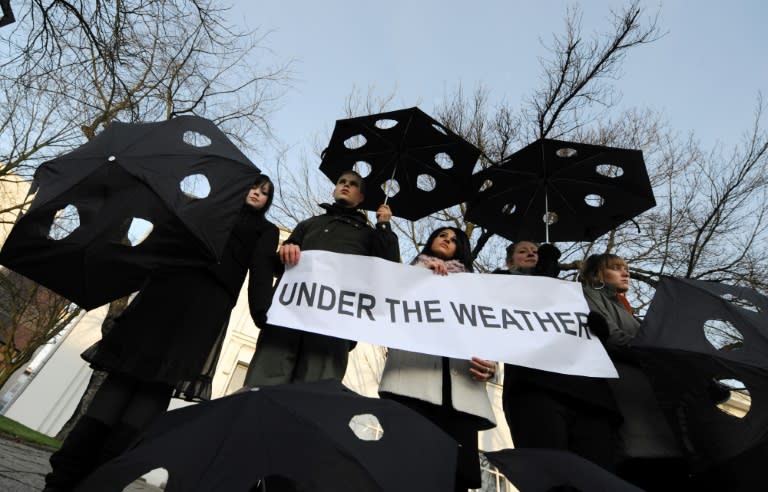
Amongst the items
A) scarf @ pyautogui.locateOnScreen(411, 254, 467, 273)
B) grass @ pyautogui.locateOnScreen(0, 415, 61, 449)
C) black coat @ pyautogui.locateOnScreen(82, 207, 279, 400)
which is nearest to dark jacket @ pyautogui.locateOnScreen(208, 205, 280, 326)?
black coat @ pyautogui.locateOnScreen(82, 207, 279, 400)

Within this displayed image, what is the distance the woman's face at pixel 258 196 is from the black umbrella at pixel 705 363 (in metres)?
2.21

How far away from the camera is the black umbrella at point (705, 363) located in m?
1.76

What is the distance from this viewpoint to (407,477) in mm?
1099

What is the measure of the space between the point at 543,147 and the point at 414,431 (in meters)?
3.20

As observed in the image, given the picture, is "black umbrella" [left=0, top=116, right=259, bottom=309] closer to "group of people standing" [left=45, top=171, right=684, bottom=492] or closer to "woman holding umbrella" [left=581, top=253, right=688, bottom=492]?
"group of people standing" [left=45, top=171, right=684, bottom=492]

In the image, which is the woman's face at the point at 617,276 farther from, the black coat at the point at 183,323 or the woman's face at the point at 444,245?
the black coat at the point at 183,323

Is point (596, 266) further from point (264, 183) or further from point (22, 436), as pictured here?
point (22, 436)

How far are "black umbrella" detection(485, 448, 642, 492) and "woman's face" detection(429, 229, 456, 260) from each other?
1715mm

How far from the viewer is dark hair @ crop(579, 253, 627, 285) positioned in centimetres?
297

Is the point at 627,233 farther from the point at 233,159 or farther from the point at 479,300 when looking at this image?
the point at 233,159

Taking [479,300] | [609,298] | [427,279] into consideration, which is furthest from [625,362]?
[427,279]

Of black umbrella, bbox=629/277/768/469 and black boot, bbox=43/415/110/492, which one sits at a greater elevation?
black umbrella, bbox=629/277/768/469

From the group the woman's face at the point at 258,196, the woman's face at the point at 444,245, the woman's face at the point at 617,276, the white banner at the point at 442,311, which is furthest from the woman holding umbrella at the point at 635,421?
the woman's face at the point at 258,196

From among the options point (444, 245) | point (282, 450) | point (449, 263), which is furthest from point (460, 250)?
point (282, 450)
